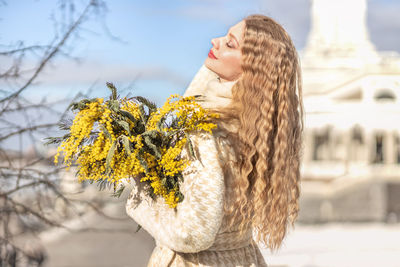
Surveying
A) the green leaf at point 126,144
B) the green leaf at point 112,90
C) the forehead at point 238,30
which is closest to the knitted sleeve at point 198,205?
the green leaf at point 126,144

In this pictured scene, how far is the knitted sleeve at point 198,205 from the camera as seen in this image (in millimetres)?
2152

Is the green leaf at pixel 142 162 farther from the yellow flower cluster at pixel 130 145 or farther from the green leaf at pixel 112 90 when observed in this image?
the green leaf at pixel 112 90

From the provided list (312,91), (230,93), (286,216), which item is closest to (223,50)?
(230,93)

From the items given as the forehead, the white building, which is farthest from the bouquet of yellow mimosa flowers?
the white building

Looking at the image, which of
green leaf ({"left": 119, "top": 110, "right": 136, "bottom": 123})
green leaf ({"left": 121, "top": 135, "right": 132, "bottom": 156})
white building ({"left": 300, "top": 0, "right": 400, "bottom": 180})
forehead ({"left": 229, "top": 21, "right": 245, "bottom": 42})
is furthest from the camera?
white building ({"left": 300, "top": 0, "right": 400, "bottom": 180})

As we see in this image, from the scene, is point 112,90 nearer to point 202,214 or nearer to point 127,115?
point 127,115

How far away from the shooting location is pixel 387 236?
6715 millimetres

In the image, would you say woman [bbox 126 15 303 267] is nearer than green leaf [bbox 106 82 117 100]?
Yes

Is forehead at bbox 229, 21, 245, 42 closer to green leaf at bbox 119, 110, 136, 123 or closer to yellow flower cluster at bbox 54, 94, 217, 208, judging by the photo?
yellow flower cluster at bbox 54, 94, 217, 208

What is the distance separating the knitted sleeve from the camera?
7.06ft

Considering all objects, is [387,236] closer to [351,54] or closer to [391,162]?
[391,162]

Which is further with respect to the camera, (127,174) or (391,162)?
(391,162)

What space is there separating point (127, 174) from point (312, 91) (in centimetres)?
2673

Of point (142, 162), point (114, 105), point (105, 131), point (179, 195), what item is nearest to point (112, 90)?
point (114, 105)
